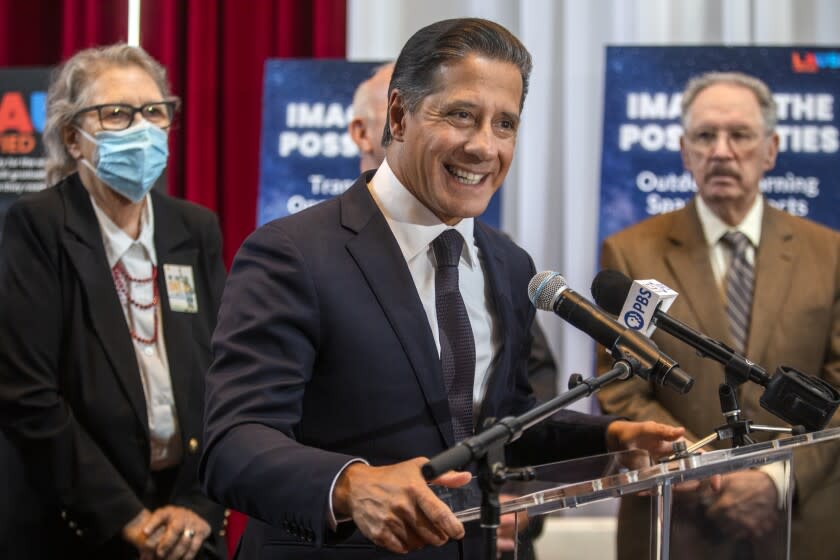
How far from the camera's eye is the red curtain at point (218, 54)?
5.02 metres

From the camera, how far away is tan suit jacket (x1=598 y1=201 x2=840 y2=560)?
318cm

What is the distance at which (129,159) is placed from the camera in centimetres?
302

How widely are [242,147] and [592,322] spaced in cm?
369

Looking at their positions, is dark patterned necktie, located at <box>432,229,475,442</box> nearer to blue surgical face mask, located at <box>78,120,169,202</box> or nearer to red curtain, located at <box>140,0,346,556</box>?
blue surgical face mask, located at <box>78,120,169,202</box>

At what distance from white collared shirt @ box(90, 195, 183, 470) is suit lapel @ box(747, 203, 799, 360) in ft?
5.65

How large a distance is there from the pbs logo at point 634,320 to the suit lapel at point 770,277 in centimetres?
162

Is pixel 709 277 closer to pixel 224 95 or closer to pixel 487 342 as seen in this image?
pixel 487 342

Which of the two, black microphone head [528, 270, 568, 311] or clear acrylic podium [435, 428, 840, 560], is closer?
clear acrylic podium [435, 428, 840, 560]

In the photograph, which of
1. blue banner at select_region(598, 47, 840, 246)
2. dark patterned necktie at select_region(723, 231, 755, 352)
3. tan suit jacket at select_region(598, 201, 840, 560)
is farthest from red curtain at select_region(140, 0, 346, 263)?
dark patterned necktie at select_region(723, 231, 755, 352)

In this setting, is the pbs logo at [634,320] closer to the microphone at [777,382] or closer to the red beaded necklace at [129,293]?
the microphone at [777,382]

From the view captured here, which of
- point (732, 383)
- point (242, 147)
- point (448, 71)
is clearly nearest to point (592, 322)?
point (732, 383)

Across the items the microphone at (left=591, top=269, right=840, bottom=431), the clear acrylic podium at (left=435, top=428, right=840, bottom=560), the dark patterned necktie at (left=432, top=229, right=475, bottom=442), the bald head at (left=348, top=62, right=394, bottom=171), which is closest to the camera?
the clear acrylic podium at (left=435, top=428, right=840, bottom=560)

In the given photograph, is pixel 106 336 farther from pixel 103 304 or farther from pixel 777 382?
pixel 777 382

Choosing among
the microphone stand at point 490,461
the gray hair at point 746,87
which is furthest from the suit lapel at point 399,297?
the gray hair at point 746,87
